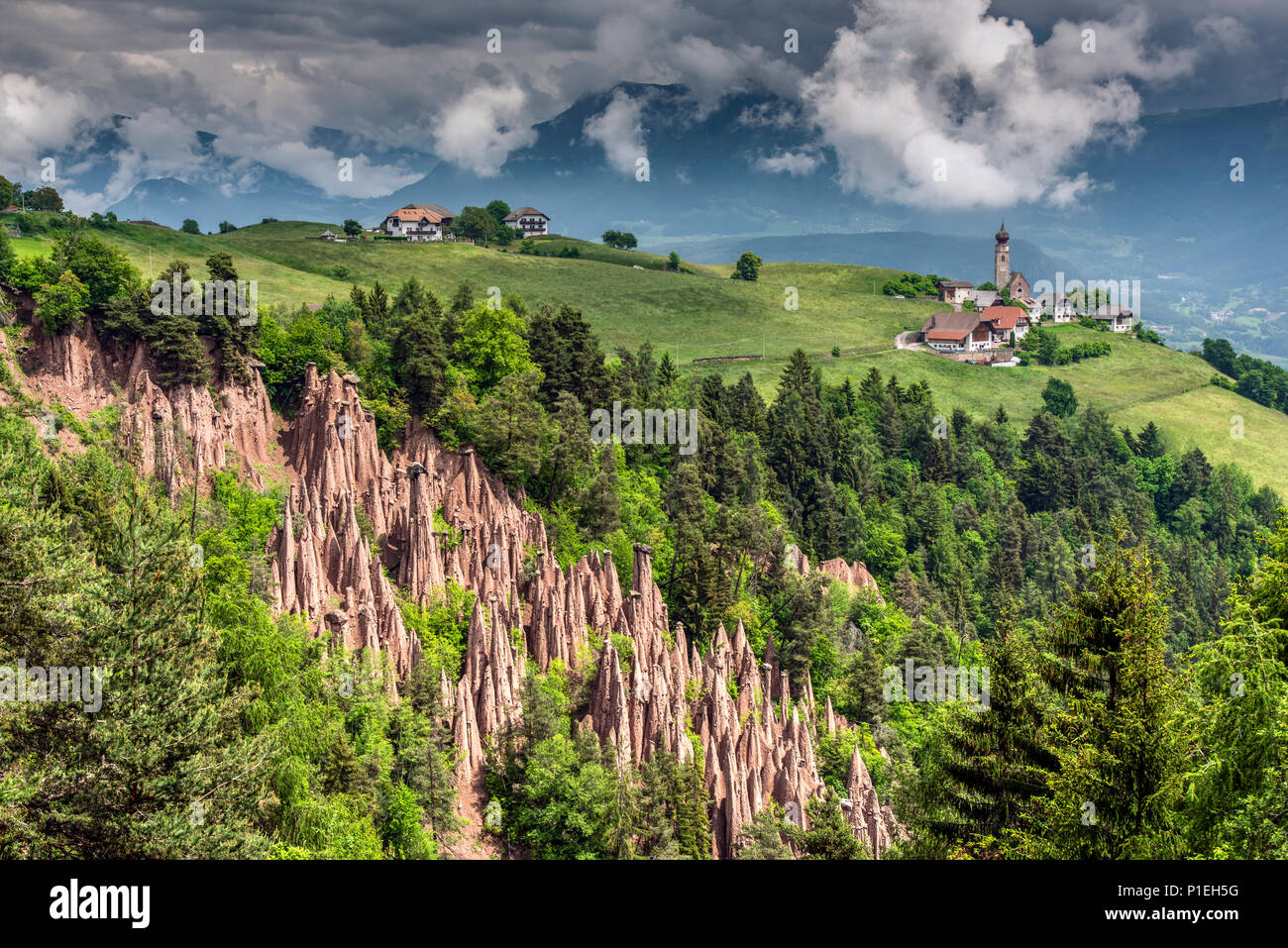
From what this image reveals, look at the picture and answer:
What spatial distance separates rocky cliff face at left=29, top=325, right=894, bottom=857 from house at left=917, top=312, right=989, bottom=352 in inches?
5067

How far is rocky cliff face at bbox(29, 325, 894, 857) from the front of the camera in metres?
51.9

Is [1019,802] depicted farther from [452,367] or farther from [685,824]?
[452,367]

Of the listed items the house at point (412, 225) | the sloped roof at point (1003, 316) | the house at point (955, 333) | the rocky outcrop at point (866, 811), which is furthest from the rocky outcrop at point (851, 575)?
the house at point (412, 225)

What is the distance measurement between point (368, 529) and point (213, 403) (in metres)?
12.1

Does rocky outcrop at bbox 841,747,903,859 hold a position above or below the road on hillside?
below

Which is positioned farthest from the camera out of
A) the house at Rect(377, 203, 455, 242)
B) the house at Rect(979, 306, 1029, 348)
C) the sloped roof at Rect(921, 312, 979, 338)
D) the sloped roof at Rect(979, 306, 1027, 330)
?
the sloped roof at Rect(979, 306, 1027, 330)

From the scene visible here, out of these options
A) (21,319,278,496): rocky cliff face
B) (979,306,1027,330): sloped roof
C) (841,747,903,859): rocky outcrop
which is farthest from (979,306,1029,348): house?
(21,319,278,496): rocky cliff face

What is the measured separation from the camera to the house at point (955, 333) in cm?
18088

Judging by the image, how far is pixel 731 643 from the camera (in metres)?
70.1

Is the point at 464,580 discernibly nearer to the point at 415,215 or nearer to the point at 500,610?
the point at 500,610

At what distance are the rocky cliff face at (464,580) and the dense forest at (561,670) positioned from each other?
59.1 inches

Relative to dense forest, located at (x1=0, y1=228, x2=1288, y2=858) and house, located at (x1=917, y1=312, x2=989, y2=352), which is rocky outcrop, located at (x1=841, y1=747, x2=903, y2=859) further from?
house, located at (x1=917, y1=312, x2=989, y2=352)

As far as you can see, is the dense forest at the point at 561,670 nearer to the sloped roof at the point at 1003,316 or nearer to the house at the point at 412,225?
the sloped roof at the point at 1003,316
